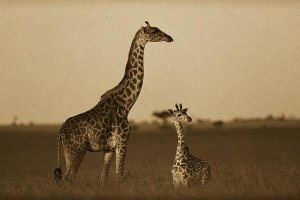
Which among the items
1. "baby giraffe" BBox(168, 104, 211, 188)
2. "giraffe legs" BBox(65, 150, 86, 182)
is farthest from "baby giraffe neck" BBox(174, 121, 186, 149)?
"giraffe legs" BBox(65, 150, 86, 182)

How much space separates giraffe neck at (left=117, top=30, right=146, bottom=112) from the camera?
1633cm

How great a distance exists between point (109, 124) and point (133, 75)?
58.2 inches

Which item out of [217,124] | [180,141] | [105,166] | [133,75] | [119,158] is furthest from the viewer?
[217,124]

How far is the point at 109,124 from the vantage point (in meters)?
15.6

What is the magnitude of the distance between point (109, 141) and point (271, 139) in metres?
26.3

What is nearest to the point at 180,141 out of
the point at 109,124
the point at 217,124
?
the point at 109,124

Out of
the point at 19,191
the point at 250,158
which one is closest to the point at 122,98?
the point at 19,191

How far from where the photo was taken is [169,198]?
503 inches

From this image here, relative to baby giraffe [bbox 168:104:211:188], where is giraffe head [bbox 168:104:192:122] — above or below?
above

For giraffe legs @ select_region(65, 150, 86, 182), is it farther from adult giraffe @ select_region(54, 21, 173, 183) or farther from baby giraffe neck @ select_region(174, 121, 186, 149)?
baby giraffe neck @ select_region(174, 121, 186, 149)

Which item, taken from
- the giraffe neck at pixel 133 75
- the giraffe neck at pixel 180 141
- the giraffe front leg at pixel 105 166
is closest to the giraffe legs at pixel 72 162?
the giraffe front leg at pixel 105 166

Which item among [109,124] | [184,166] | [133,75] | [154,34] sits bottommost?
[184,166]

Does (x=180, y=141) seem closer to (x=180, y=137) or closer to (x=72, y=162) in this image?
(x=180, y=137)

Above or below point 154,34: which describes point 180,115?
below
